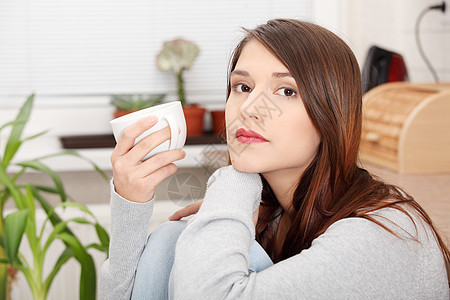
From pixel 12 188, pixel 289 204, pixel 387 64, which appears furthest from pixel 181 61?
pixel 289 204

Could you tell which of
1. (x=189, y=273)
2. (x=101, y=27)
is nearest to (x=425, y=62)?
(x=101, y=27)

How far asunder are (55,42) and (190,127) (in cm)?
69

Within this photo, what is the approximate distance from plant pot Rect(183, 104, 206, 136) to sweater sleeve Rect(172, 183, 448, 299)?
1605 mm

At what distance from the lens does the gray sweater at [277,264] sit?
0.67 m

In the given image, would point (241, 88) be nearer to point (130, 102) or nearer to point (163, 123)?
point (163, 123)

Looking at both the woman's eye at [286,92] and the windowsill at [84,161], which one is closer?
the woman's eye at [286,92]

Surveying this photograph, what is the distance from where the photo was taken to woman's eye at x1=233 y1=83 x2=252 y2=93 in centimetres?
91

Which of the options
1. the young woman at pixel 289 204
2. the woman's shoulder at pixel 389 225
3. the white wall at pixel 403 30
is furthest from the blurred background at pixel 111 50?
the woman's shoulder at pixel 389 225

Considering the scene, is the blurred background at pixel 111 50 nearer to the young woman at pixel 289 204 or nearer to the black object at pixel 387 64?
the black object at pixel 387 64

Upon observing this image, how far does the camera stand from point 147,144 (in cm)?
77

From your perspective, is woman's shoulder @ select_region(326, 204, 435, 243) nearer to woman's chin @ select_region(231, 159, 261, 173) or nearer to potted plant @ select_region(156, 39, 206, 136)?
woman's chin @ select_region(231, 159, 261, 173)

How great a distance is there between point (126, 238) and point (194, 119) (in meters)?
1.58

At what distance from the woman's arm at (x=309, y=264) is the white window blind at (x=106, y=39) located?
5.87 ft

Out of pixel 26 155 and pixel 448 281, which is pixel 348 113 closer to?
pixel 448 281
